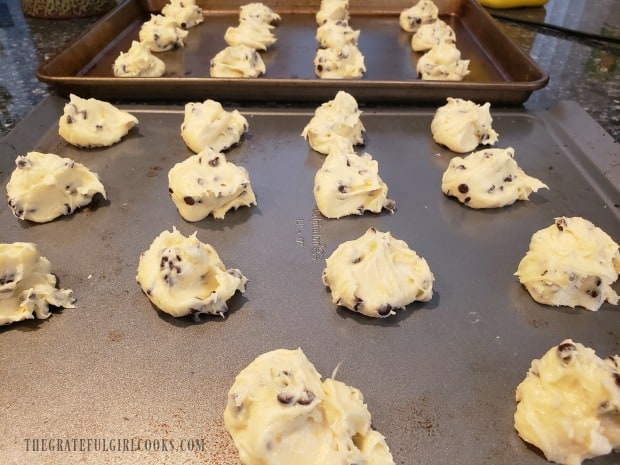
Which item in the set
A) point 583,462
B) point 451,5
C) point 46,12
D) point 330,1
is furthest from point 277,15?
point 583,462

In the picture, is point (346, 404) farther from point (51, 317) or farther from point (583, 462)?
point (51, 317)

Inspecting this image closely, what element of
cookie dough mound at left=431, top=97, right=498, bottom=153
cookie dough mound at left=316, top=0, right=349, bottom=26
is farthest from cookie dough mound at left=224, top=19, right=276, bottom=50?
cookie dough mound at left=431, top=97, right=498, bottom=153

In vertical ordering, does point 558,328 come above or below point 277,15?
below

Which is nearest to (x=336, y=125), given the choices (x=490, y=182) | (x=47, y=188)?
(x=490, y=182)

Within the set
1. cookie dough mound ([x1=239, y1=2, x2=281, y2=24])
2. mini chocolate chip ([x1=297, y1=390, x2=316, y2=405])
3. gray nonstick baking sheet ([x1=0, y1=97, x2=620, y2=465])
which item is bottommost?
gray nonstick baking sheet ([x1=0, y1=97, x2=620, y2=465])

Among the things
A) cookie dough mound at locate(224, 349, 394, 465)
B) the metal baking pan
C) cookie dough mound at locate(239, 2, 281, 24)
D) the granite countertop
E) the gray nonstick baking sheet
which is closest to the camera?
cookie dough mound at locate(224, 349, 394, 465)

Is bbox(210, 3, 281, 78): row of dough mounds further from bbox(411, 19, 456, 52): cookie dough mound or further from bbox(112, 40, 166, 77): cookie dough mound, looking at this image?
bbox(411, 19, 456, 52): cookie dough mound
